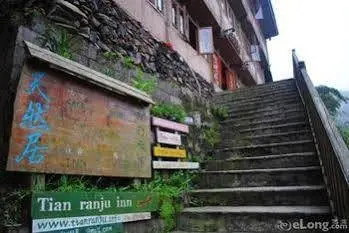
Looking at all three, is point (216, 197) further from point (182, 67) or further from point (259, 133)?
point (182, 67)

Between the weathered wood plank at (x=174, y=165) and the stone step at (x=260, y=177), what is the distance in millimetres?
194

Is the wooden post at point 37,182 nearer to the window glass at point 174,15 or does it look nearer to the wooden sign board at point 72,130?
the wooden sign board at point 72,130

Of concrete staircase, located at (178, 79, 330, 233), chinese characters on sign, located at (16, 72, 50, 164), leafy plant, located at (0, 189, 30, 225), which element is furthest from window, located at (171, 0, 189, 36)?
leafy plant, located at (0, 189, 30, 225)

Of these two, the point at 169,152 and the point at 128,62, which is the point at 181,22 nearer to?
the point at 128,62

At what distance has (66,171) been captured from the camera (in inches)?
117

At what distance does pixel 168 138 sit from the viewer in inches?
193

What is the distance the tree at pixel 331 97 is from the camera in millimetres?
13880

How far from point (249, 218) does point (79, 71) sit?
242 centimetres

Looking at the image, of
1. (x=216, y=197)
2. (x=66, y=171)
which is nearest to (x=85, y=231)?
(x=66, y=171)

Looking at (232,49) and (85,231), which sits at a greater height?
(232,49)

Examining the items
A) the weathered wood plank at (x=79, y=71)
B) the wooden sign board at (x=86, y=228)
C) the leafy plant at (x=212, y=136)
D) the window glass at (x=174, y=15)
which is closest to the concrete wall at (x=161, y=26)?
the window glass at (x=174, y=15)

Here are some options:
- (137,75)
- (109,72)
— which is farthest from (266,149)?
(109,72)

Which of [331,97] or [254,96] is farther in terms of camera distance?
[331,97]

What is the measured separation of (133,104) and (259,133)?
10.1 feet
